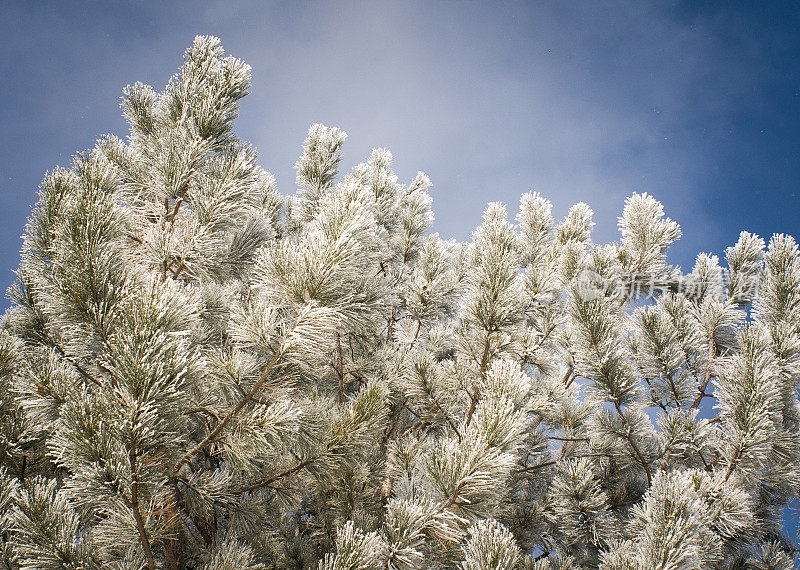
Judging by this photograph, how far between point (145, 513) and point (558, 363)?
104 inches

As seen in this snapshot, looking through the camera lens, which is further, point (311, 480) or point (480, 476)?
point (311, 480)

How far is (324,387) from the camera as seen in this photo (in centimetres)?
289

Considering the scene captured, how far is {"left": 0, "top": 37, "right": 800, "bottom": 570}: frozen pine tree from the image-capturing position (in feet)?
4.31

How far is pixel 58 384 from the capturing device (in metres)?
1.45

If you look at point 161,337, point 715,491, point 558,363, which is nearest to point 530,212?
point 558,363

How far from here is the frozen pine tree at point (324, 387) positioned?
1314 mm

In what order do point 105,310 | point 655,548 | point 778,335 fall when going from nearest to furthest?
point 105,310, point 655,548, point 778,335

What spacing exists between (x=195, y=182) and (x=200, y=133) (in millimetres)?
233

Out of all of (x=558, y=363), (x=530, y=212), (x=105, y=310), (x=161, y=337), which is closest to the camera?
(x=161, y=337)

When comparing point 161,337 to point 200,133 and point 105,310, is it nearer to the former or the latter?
point 105,310

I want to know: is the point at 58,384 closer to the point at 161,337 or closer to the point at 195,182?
the point at 161,337

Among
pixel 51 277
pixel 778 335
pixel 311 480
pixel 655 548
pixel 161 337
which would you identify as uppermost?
pixel 778 335

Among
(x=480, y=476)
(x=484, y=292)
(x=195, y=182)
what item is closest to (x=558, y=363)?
(x=484, y=292)

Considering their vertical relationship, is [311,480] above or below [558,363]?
below
